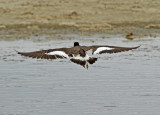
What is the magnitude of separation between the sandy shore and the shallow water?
Result: 7.22 metres

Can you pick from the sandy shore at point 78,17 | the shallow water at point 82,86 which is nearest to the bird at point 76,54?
the shallow water at point 82,86

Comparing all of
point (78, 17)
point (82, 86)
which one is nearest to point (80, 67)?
point (82, 86)

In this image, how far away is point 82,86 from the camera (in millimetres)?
14852

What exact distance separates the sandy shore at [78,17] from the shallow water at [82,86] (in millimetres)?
7222

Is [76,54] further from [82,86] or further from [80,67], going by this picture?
[80,67]

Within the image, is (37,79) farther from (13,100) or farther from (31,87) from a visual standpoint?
(13,100)

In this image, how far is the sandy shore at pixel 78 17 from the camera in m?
29.1

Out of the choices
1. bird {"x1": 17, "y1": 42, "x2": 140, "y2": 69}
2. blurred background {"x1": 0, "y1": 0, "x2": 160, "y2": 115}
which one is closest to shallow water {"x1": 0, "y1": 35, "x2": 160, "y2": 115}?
blurred background {"x1": 0, "y1": 0, "x2": 160, "y2": 115}

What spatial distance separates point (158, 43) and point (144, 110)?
41.4 feet

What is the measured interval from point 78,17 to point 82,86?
1883 cm

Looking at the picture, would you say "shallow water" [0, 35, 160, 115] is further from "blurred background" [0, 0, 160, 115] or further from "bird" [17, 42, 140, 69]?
"bird" [17, 42, 140, 69]

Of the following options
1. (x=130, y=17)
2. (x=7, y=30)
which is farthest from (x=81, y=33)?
(x=130, y=17)

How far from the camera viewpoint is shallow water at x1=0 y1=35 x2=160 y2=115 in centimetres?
1240

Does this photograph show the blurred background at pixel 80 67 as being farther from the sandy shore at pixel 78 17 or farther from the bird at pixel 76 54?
the bird at pixel 76 54
